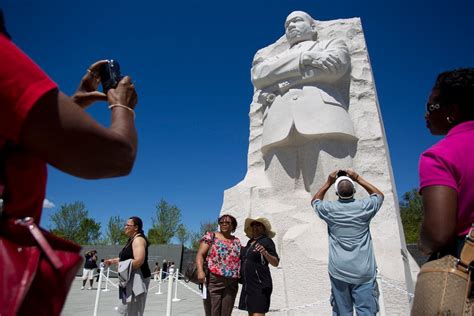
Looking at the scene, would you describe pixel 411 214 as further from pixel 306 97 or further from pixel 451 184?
pixel 451 184

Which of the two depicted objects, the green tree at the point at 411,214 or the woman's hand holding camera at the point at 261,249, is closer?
the woman's hand holding camera at the point at 261,249

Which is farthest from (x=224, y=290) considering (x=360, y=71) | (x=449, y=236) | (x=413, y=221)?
→ (x=413, y=221)

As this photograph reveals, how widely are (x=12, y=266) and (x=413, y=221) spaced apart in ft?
88.1

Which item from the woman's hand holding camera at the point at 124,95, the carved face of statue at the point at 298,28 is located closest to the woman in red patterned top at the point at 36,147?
the woman's hand holding camera at the point at 124,95

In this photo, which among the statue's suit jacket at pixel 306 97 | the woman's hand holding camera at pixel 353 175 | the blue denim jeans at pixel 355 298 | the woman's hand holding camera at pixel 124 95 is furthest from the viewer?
the statue's suit jacket at pixel 306 97

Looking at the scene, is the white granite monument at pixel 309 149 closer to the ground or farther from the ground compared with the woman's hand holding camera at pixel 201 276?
farther from the ground

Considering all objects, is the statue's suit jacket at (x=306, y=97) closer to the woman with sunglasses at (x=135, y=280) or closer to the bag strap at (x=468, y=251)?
the woman with sunglasses at (x=135, y=280)

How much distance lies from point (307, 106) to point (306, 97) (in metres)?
0.17

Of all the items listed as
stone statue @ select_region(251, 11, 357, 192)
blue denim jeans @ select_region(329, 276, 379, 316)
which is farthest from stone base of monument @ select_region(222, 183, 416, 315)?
blue denim jeans @ select_region(329, 276, 379, 316)

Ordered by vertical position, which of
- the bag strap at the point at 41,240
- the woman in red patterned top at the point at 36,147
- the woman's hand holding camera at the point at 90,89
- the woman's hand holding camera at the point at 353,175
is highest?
the woman's hand holding camera at the point at 353,175

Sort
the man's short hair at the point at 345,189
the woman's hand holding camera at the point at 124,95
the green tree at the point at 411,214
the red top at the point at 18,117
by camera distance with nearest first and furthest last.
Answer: the red top at the point at 18,117
the woman's hand holding camera at the point at 124,95
the man's short hair at the point at 345,189
the green tree at the point at 411,214

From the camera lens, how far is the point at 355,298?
314 centimetres

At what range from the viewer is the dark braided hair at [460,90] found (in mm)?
1346

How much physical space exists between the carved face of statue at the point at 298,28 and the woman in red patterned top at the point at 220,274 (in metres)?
4.32
